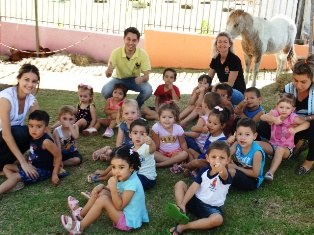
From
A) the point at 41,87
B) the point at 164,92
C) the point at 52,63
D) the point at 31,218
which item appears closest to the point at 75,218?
the point at 31,218

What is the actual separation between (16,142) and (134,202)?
1.43 metres

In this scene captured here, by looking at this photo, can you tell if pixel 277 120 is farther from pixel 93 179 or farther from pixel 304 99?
pixel 93 179

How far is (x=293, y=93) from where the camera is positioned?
4.68 metres

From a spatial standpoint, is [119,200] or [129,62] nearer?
[119,200]

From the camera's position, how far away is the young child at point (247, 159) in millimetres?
3980

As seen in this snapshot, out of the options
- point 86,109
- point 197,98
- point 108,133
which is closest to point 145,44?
point 197,98

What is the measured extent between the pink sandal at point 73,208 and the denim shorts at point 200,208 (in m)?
0.86

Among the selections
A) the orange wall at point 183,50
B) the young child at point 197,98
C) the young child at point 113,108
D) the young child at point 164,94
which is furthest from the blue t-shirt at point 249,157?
the orange wall at point 183,50

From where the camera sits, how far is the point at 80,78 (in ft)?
27.7

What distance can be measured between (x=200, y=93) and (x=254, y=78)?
6.39 ft

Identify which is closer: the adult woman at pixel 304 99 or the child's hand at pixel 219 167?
the child's hand at pixel 219 167

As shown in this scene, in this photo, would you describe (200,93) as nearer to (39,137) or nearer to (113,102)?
(113,102)

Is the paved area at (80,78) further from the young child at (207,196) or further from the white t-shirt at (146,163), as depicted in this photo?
the young child at (207,196)

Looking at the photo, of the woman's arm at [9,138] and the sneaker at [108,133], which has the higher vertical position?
the woman's arm at [9,138]
